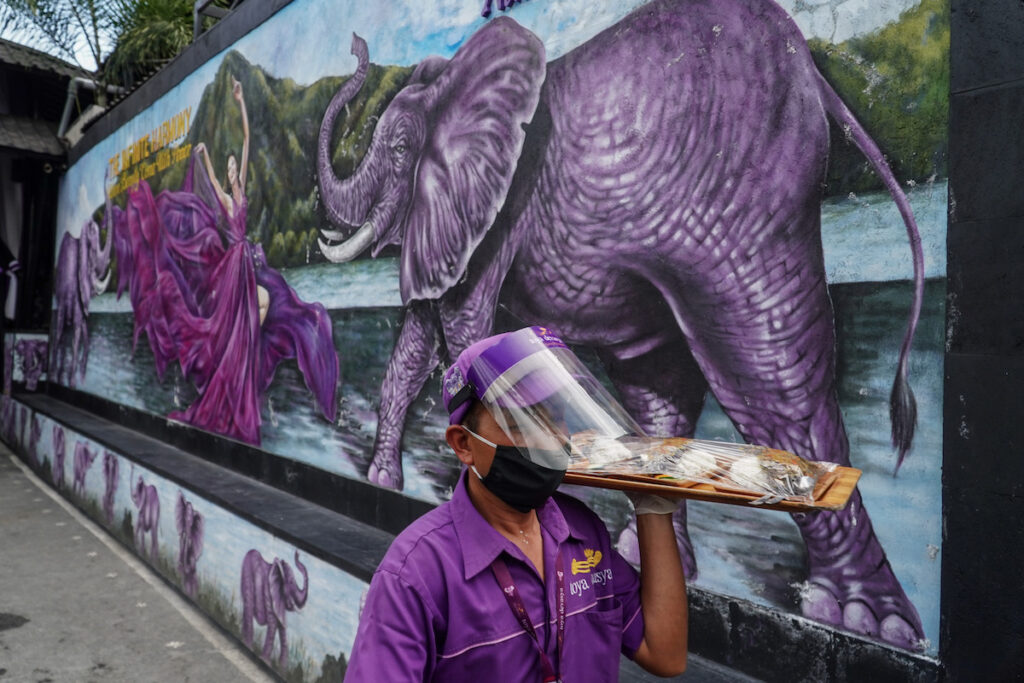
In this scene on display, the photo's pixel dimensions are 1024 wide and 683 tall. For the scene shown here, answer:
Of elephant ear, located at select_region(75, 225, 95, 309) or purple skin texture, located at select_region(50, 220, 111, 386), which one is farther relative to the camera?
elephant ear, located at select_region(75, 225, 95, 309)

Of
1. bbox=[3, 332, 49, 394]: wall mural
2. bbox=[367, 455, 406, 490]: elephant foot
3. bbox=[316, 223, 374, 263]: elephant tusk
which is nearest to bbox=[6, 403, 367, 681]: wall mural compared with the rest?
bbox=[367, 455, 406, 490]: elephant foot

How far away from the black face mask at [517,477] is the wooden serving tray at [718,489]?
0.05m

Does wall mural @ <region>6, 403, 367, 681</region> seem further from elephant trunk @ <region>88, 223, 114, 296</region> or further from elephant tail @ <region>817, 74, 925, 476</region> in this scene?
elephant trunk @ <region>88, 223, 114, 296</region>

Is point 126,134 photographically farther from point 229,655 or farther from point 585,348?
point 585,348

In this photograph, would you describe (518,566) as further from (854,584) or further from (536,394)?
(854,584)

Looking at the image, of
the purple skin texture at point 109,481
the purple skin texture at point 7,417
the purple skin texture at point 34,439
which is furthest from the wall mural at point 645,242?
the purple skin texture at point 7,417

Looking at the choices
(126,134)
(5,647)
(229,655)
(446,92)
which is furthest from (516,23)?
(126,134)

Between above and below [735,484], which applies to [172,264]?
above

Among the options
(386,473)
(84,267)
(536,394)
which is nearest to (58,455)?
(84,267)

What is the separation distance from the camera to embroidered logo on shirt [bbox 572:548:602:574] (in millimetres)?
1572

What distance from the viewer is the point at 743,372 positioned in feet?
8.87

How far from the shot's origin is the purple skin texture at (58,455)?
30.1ft

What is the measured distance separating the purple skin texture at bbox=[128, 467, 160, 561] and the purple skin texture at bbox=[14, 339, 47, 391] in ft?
24.9

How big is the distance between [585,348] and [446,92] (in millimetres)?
1700
